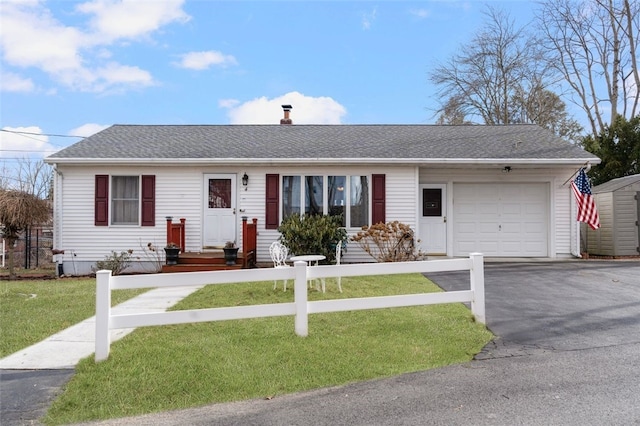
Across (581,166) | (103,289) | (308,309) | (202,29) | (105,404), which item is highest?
(202,29)

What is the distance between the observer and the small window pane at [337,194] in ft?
37.4

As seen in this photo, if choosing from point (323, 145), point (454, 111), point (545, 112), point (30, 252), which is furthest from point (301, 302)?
point (545, 112)

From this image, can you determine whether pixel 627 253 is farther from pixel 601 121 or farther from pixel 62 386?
pixel 601 121

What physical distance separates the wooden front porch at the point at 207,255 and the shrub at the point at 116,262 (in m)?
1.25

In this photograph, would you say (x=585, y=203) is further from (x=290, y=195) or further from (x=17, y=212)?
(x=17, y=212)

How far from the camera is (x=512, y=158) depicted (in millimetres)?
11195

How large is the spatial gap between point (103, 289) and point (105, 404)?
44.9 inches

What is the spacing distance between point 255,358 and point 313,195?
755cm

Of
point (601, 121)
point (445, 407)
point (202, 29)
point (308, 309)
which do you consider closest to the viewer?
point (445, 407)

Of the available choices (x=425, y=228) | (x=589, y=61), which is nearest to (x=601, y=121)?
(x=589, y=61)

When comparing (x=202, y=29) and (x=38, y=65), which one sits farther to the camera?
(x=38, y=65)

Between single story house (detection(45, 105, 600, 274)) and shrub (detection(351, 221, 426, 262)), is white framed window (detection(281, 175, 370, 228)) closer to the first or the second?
single story house (detection(45, 105, 600, 274))

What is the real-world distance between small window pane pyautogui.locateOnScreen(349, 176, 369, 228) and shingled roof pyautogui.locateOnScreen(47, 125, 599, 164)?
0.65 metres

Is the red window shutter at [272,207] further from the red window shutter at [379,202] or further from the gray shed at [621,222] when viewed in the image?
the gray shed at [621,222]
